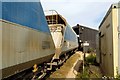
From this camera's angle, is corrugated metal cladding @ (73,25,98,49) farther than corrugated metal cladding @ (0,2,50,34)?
Yes

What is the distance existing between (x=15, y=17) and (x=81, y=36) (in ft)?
82.6

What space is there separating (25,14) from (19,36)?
84 cm

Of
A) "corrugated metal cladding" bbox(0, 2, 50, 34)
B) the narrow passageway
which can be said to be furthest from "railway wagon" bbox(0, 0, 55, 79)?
the narrow passageway

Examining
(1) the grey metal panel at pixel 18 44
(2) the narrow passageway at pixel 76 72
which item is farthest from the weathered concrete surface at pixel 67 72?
(1) the grey metal panel at pixel 18 44

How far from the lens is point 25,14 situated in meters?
5.18

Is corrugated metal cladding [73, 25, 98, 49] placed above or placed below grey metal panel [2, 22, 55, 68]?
above

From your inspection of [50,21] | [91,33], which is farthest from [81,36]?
[50,21]

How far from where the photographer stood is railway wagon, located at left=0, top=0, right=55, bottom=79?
3.88 m

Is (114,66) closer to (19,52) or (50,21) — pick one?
(19,52)

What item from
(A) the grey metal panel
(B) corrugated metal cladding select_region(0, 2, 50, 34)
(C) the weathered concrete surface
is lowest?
(C) the weathered concrete surface

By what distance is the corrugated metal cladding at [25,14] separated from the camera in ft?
13.5

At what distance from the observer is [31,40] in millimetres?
5598

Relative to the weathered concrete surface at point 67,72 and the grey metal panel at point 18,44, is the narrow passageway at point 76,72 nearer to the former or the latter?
the weathered concrete surface at point 67,72

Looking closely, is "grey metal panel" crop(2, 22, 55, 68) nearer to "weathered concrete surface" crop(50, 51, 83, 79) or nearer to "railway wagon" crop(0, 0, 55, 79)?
"railway wagon" crop(0, 0, 55, 79)
